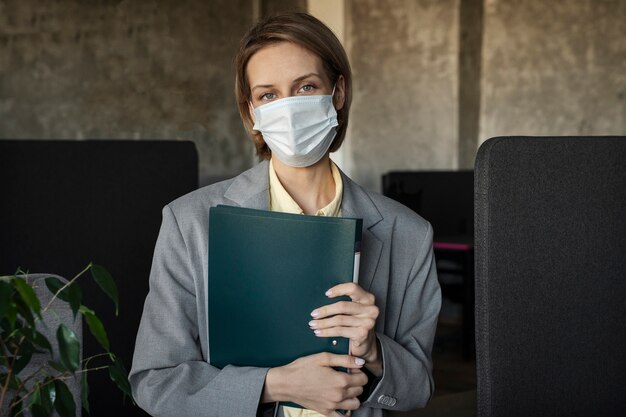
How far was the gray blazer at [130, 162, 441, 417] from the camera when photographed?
1.43 metres

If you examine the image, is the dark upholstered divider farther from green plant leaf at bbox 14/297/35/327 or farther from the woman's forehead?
green plant leaf at bbox 14/297/35/327

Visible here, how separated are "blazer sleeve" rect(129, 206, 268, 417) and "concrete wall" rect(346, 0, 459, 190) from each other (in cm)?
571

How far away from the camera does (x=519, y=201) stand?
151cm

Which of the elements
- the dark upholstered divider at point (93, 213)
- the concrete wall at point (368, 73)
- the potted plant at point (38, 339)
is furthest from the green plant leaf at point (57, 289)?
the concrete wall at point (368, 73)

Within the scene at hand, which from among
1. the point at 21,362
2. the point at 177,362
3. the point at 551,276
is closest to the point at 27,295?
the point at 21,362

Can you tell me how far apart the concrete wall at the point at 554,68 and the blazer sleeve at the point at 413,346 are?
16.9 ft

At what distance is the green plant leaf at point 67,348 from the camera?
2.64 feet

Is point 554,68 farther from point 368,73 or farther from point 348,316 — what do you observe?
point 348,316

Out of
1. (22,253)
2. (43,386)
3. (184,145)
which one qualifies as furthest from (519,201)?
(22,253)

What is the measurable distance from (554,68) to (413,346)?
5.59 metres

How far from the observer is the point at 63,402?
0.84 meters

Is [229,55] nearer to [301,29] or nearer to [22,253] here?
[22,253]

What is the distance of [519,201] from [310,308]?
43 cm

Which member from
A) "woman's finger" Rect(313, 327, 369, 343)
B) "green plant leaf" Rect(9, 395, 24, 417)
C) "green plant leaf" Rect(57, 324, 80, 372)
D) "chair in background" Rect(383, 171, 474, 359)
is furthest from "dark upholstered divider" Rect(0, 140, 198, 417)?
"chair in background" Rect(383, 171, 474, 359)
